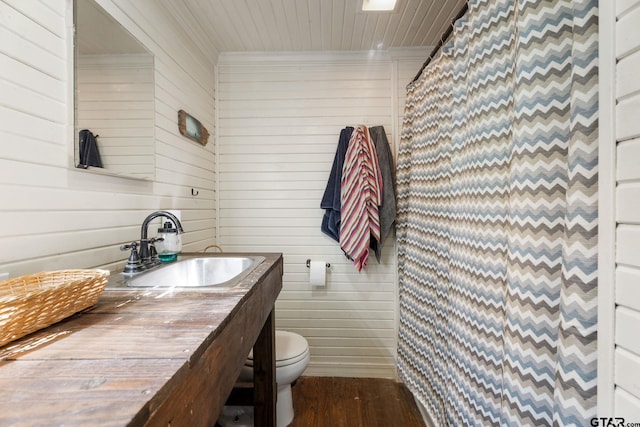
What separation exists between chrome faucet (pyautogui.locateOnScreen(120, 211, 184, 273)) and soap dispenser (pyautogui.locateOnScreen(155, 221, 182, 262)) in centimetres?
3

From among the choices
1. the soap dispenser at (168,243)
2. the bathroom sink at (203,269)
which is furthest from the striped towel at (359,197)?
the soap dispenser at (168,243)

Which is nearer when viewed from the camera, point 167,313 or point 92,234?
point 167,313

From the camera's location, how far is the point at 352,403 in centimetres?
183

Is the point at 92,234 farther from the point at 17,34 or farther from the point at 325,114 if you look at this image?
the point at 325,114

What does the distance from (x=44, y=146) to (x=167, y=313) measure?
69 centimetres

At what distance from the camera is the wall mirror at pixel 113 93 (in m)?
0.99

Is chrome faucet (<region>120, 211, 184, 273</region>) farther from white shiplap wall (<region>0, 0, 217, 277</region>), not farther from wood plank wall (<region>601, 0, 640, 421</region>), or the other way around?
wood plank wall (<region>601, 0, 640, 421</region>)

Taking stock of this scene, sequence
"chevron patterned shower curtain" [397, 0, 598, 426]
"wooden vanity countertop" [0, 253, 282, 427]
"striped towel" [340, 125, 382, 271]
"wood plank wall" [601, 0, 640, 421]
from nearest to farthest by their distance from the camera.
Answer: "wooden vanity countertop" [0, 253, 282, 427] < "wood plank wall" [601, 0, 640, 421] < "chevron patterned shower curtain" [397, 0, 598, 426] < "striped towel" [340, 125, 382, 271]

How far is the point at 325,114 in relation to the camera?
2152 millimetres

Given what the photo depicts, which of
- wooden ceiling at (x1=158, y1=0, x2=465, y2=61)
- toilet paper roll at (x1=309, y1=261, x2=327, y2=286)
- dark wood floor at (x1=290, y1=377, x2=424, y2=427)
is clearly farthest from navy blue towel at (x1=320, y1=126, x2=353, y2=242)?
dark wood floor at (x1=290, y1=377, x2=424, y2=427)

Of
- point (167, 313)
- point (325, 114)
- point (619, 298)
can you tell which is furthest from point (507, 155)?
point (325, 114)

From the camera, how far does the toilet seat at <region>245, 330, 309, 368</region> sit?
1534 millimetres

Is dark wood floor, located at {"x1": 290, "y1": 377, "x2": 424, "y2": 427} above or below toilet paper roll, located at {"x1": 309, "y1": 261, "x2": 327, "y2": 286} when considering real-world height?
below

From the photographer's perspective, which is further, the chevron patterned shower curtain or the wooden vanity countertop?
the chevron patterned shower curtain
